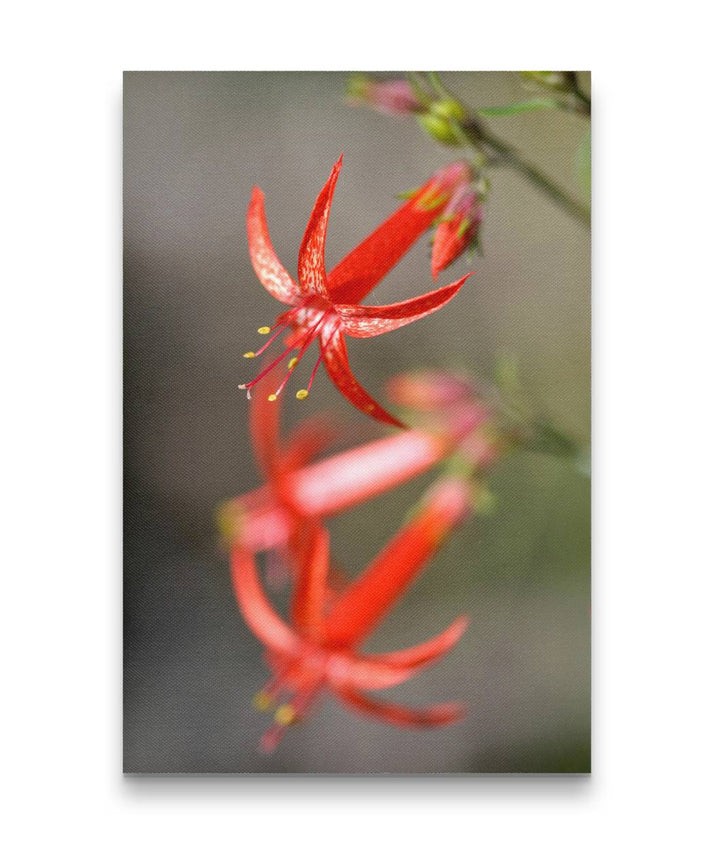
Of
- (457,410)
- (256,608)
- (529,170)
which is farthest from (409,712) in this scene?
(529,170)

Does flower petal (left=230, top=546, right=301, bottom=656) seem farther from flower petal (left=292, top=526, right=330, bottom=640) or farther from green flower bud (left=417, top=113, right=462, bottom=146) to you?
green flower bud (left=417, top=113, right=462, bottom=146)

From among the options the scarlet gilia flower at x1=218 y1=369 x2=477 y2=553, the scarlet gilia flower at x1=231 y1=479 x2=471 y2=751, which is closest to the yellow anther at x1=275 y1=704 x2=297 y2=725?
the scarlet gilia flower at x1=231 y1=479 x2=471 y2=751

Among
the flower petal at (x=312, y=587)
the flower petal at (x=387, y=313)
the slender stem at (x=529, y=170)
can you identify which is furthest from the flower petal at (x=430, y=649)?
the slender stem at (x=529, y=170)

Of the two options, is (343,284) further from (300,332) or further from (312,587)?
(312,587)
